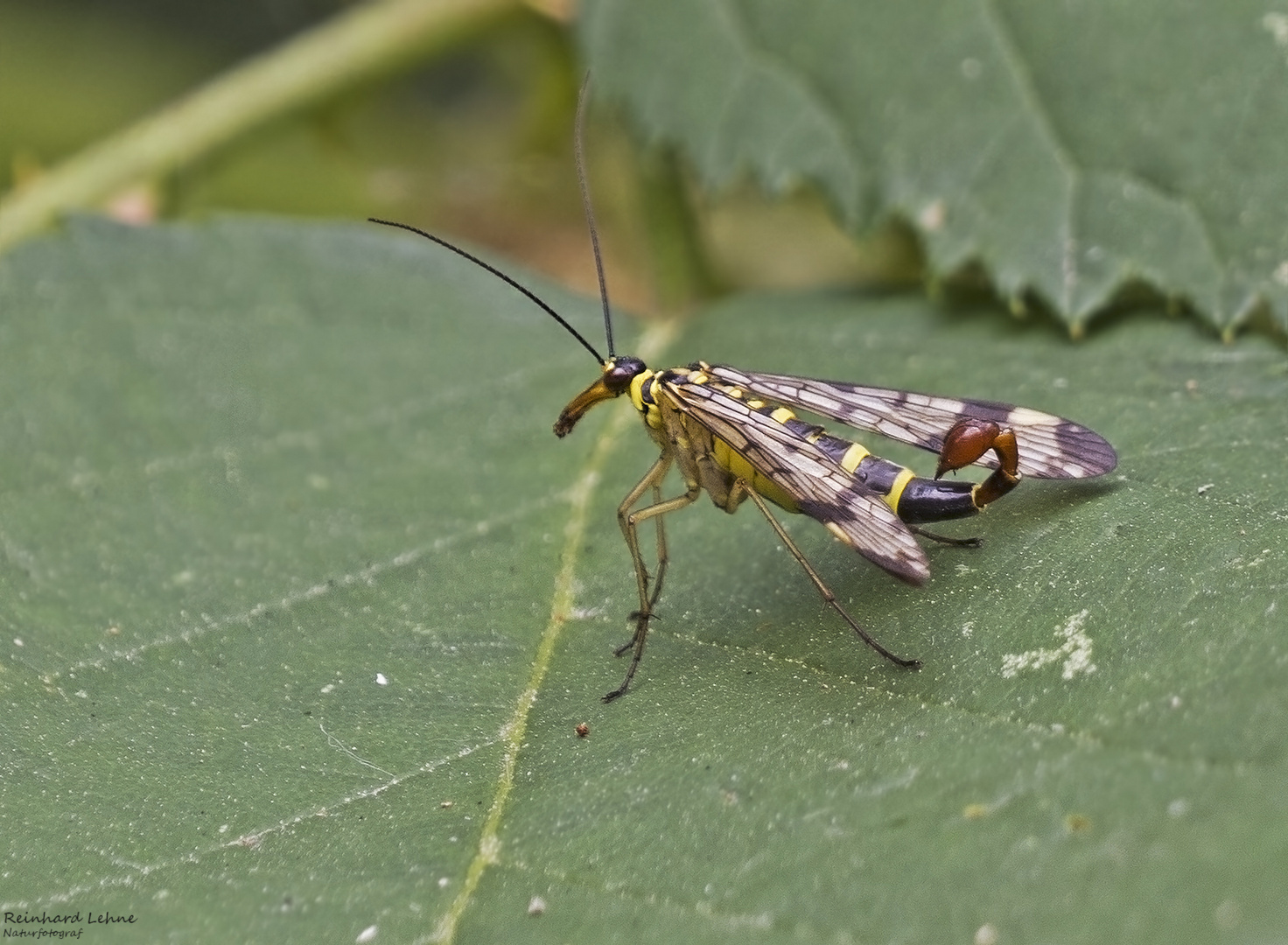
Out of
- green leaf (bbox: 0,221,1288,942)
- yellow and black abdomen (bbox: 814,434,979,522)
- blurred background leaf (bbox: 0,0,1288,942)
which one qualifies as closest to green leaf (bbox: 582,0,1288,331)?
blurred background leaf (bbox: 0,0,1288,942)

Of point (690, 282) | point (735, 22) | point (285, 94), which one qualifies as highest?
point (735, 22)

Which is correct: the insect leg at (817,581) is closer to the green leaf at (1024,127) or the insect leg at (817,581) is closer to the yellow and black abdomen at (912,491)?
the yellow and black abdomen at (912,491)

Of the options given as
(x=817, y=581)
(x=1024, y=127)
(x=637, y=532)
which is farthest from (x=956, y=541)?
(x=1024, y=127)

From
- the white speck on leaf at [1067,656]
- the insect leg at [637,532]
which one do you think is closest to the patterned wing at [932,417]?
the insect leg at [637,532]

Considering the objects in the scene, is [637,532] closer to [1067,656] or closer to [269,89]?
[1067,656]

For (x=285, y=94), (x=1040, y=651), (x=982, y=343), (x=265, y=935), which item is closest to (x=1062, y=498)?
(x=1040, y=651)

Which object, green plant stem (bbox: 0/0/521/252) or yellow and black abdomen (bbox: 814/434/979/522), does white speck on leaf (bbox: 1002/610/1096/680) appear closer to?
yellow and black abdomen (bbox: 814/434/979/522)

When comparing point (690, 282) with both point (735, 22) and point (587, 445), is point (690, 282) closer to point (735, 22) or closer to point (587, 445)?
point (735, 22)
